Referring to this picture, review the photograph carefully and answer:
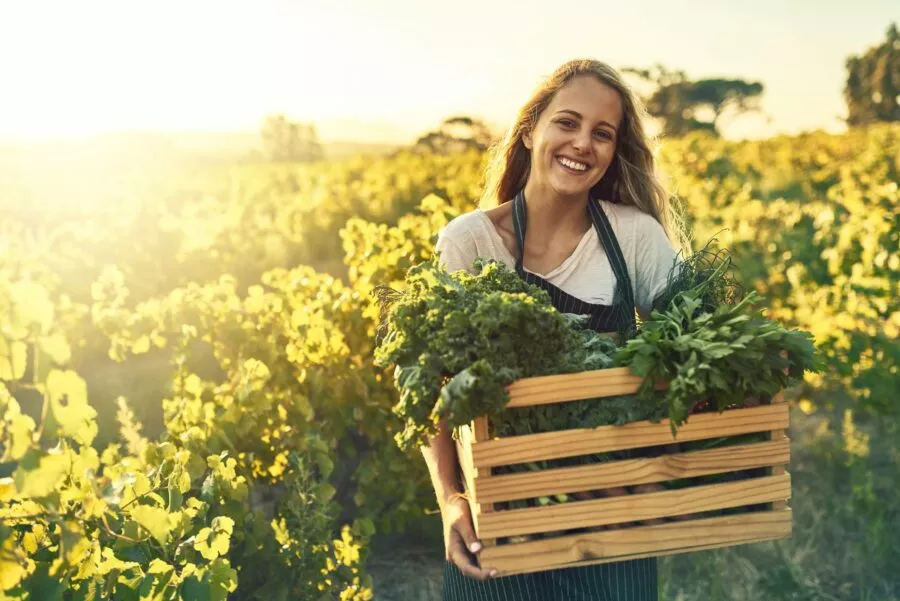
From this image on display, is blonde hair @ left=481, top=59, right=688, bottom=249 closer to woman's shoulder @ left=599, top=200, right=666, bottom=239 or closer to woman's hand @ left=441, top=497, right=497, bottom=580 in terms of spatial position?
woman's shoulder @ left=599, top=200, right=666, bottom=239

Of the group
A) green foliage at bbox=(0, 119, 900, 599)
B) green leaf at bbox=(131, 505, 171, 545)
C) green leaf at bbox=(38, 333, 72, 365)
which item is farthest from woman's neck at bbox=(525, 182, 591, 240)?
green leaf at bbox=(38, 333, 72, 365)

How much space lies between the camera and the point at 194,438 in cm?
313

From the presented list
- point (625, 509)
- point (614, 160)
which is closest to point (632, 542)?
point (625, 509)

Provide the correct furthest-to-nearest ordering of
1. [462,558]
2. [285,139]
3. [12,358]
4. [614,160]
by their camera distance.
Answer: [285,139] → [614,160] → [462,558] → [12,358]

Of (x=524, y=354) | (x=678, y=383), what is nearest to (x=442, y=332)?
(x=524, y=354)

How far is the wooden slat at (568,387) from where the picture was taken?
1741mm

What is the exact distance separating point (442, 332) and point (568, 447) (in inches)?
13.1

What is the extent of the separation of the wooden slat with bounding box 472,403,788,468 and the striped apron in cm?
46

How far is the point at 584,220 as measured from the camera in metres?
2.62

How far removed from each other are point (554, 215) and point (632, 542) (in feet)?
3.41

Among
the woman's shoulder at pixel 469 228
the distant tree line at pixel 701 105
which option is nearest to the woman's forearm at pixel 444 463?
the woman's shoulder at pixel 469 228

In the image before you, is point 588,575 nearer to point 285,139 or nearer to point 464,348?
point 464,348

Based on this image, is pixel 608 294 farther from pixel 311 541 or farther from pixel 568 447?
pixel 311 541

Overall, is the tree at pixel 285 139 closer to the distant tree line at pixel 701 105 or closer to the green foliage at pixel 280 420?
the distant tree line at pixel 701 105
